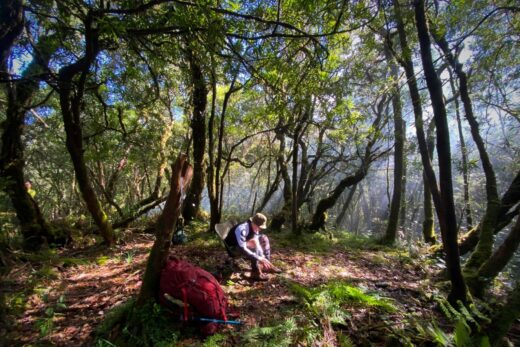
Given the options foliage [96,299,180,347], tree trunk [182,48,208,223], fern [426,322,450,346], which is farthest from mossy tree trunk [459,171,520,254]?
tree trunk [182,48,208,223]

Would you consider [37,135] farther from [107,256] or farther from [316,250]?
[316,250]

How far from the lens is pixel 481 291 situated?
179 inches

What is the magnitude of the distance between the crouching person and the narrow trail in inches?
10.2

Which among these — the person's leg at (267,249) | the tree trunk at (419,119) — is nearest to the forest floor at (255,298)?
the person's leg at (267,249)

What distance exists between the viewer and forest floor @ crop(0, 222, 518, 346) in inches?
125

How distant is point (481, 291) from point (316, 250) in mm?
3956

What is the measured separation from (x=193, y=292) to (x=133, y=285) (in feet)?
6.15

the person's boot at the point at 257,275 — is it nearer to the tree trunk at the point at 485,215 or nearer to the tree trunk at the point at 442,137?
the tree trunk at the point at 442,137

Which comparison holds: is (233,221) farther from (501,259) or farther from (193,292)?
(501,259)

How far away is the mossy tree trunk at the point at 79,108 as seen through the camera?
4.06m

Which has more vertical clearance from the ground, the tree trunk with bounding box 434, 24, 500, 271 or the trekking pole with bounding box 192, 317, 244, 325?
the tree trunk with bounding box 434, 24, 500, 271

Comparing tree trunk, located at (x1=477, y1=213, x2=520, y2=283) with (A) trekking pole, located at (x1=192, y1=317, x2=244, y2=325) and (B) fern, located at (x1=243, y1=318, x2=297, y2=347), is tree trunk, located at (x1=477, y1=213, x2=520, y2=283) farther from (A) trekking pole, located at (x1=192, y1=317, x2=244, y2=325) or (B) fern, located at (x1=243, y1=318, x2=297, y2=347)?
(A) trekking pole, located at (x1=192, y1=317, x2=244, y2=325)

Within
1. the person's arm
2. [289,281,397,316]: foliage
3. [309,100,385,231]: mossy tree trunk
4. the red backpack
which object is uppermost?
[309,100,385,231]: mossy tree trunk

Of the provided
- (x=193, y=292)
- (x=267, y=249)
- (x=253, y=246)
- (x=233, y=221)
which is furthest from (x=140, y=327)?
(x=233, y=221)
